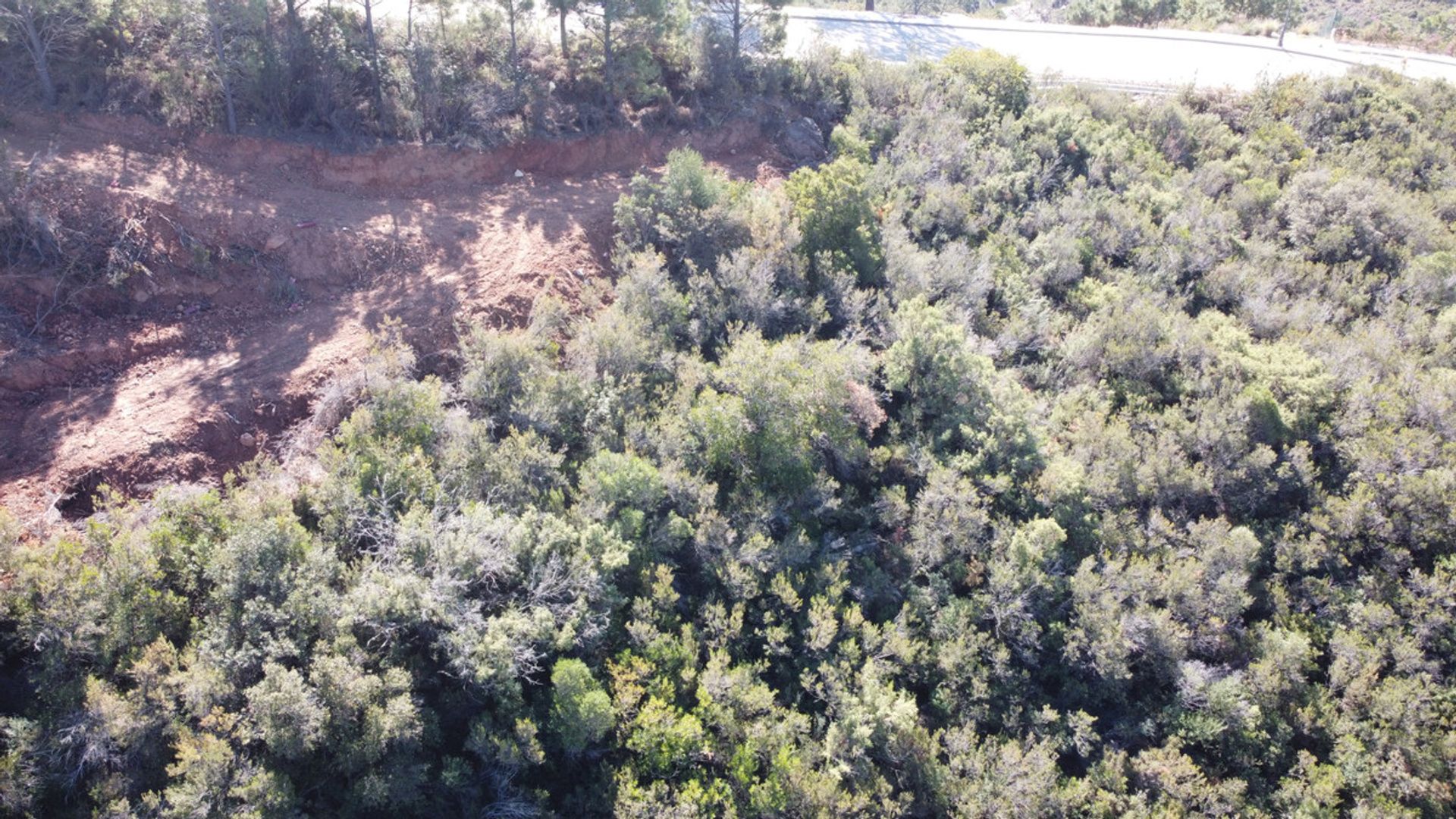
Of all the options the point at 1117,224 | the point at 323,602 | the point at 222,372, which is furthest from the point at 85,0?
the point at 1117,224

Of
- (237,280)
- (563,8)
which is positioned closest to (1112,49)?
A: (563,8)

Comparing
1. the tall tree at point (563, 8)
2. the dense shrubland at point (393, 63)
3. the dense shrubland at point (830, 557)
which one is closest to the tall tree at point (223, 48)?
the dense shrubland at point (393, 63)

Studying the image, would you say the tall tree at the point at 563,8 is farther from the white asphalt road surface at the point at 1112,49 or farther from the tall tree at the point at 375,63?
the white asphalt road surface at the point at 1112,49

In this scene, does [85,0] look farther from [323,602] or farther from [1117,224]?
[1117,224]

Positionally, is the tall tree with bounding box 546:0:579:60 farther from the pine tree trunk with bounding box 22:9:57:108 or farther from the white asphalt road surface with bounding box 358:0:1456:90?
the pine tree trunk with bounding box 22:9:57:108

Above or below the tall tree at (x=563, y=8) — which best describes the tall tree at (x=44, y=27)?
below

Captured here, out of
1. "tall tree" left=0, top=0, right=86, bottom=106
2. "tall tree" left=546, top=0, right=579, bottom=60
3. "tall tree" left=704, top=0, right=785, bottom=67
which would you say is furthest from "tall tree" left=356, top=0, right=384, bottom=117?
"tall tree" left=704, top=0, right=785, bottom=67
